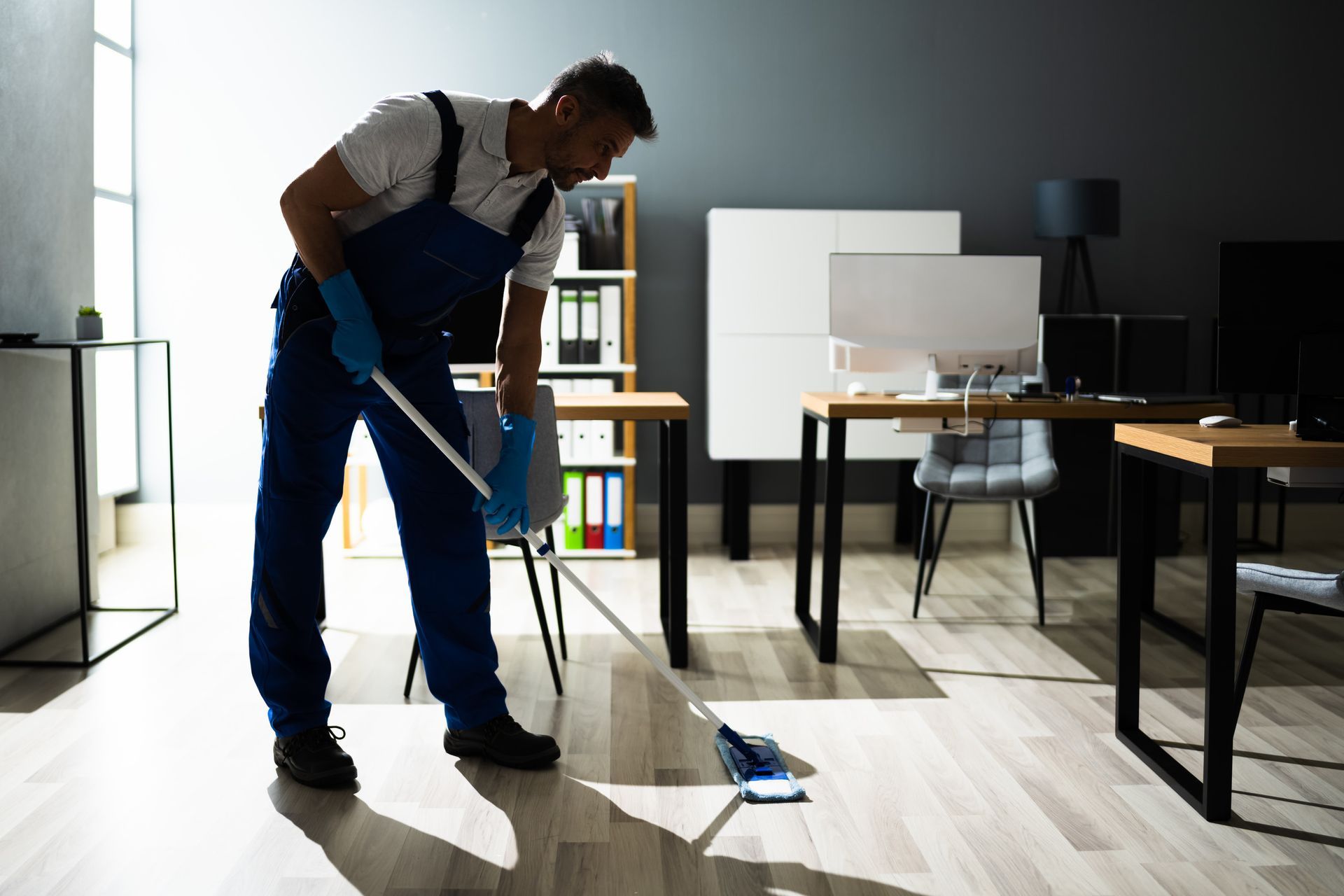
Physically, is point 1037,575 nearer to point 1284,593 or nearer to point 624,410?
point 1284,593

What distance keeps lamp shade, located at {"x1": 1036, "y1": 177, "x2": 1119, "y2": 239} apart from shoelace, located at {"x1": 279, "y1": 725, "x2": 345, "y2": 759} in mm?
3182

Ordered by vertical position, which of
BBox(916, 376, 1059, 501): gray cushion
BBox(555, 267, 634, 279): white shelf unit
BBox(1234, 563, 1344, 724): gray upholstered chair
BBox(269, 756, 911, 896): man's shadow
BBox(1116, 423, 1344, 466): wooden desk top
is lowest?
BBox(269, 756, 911, 896): man's shadow

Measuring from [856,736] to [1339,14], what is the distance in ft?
13.4

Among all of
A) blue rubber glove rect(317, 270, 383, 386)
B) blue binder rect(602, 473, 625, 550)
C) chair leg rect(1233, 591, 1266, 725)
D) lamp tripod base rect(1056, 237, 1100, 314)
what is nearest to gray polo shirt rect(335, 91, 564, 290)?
blue rubber glove rect(317, 270, 383, 386)

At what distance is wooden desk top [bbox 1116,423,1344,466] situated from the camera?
77.5 inches

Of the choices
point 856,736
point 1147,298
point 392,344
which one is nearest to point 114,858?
point 392,344

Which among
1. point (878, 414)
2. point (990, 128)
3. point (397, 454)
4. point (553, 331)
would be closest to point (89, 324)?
point (397, 454)

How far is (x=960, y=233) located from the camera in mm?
4523

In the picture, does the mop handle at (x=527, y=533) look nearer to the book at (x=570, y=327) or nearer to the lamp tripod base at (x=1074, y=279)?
the book at (x=570, y=327)

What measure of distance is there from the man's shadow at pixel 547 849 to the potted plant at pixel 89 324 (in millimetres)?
1659

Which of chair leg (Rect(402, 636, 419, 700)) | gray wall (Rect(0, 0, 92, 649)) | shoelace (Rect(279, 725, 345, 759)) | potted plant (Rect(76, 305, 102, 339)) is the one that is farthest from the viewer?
potted plant (Rect(76, 305, 102, 339))

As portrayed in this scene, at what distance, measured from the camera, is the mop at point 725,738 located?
2.05m

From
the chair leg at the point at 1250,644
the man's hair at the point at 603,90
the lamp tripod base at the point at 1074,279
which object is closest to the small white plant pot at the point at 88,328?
the man's hair at the point at 603,90

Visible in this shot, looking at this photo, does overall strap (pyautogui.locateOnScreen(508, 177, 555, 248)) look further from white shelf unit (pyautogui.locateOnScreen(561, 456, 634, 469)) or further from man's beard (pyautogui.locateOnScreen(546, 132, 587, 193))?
white shelf unit (pyautogui.locateOnScreen(561, 456, 634, 469))
